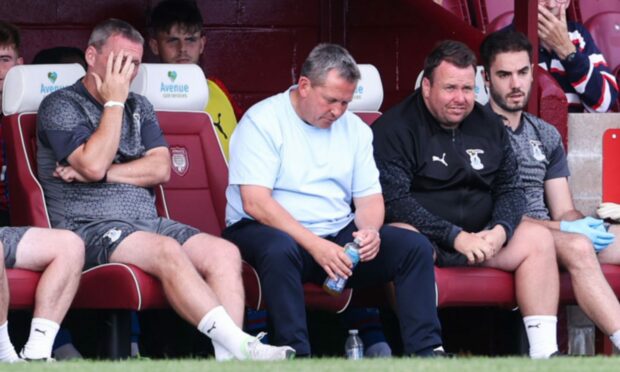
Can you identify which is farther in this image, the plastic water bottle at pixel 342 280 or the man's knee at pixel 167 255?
the plastic water bottle at pixel 342 280

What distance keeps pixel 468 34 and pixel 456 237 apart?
167cm

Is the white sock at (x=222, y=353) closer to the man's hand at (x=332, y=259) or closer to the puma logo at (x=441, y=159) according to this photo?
the man's hand at (x=332, y=259)

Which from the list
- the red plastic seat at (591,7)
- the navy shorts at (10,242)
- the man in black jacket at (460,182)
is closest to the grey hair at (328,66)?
the man in black jacket at (460,182)

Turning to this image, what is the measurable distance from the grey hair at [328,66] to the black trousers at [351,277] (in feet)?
2.02

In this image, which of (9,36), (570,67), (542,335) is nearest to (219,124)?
(9,36)

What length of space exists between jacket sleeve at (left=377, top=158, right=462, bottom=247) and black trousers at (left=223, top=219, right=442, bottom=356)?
18cm

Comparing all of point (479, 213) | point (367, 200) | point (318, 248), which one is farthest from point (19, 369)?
point (479, 213)

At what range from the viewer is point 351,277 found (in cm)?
623

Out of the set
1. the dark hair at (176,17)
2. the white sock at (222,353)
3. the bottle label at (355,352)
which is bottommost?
the bottle label at (355,352)

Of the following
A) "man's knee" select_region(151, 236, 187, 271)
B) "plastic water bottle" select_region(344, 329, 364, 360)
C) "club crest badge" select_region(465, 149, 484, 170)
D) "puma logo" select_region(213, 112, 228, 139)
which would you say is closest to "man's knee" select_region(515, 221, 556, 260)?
"club crest badge" select_region(465, 149, 484, 170)

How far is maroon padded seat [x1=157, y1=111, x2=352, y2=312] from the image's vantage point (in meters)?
6.91

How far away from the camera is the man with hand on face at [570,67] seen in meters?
7.75

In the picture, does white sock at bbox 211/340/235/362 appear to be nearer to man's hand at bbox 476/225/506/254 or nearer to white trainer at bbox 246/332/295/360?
white trainer at bbox 246/332/295/360

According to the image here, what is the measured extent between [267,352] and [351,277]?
28.8 inches
